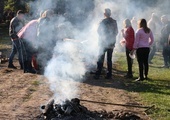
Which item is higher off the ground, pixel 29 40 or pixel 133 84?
pixel 29 40

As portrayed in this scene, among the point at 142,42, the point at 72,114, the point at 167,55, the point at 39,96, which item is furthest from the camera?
the point at 167,55

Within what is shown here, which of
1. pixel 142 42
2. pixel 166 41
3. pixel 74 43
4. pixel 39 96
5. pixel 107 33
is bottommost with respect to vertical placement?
pixel 39 96

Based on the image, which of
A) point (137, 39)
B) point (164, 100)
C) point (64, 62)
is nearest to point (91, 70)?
point (64, 62)

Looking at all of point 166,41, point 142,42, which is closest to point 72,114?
point 142,42

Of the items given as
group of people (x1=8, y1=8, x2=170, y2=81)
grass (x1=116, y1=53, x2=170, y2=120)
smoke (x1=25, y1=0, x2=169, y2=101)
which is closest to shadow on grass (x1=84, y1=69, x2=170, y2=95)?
grass (x1=116, y1=53, x2=170, y2=120)

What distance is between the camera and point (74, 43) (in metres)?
13.0

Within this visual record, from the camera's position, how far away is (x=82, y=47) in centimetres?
1364

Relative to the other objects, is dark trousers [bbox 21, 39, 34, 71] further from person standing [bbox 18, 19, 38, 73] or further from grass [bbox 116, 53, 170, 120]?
grass [bbox 116, 53, 170, 120]

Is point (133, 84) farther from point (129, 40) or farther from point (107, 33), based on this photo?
point (107, 33)

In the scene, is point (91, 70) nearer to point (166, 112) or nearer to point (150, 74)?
point (150, 74)

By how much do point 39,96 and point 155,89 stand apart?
10.8 feet

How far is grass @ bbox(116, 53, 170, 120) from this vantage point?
770cm

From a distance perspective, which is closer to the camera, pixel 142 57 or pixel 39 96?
pixel 39 96

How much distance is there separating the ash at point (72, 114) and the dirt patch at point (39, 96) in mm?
282
